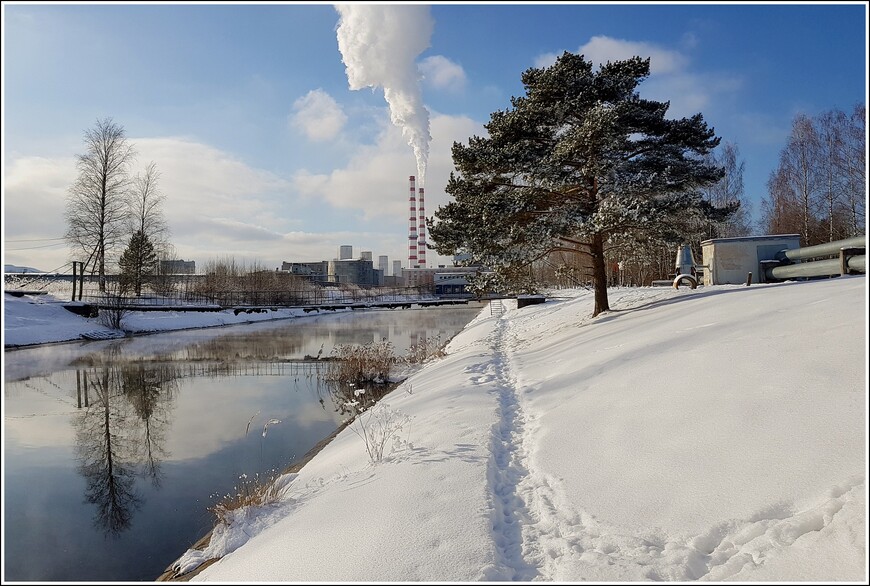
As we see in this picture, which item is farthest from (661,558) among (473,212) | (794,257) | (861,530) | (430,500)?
(794,257)

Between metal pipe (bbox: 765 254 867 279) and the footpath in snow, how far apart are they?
13.8 ft

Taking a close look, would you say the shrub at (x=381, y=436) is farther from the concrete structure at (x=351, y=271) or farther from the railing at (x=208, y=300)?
the concrete structure at (x=351, y=271)

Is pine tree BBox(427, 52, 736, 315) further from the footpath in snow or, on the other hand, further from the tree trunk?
the footpath in snow

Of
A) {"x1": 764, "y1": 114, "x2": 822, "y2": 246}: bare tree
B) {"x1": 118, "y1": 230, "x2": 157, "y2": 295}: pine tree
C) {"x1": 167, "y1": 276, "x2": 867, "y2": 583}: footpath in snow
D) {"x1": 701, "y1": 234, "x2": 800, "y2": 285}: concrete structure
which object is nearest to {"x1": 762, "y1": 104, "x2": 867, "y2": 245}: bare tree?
{"x1": 764, "y1": 114, "x2": 822, "y2": 246}: bare tree

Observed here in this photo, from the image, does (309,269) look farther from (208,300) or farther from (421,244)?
(208,300)

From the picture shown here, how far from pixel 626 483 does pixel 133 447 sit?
410 inches

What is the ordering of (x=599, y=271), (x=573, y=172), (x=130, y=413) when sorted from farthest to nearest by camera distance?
1. (x=599, y=271)
2. (x=573, y=172)
3. (x=130, y=413)

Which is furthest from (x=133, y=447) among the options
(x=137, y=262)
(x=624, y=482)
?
(x=137, y=262)

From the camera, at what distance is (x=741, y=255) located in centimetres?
1744

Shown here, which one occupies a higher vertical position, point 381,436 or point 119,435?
point 381,436

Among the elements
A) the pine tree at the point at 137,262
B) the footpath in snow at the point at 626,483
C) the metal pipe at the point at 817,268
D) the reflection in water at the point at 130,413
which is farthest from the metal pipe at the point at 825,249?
the pine tree at the point at 137,262

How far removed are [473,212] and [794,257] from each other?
32.2 ft

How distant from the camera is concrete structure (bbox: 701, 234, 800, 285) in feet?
55.6

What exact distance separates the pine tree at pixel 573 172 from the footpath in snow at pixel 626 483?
19.4 feet
